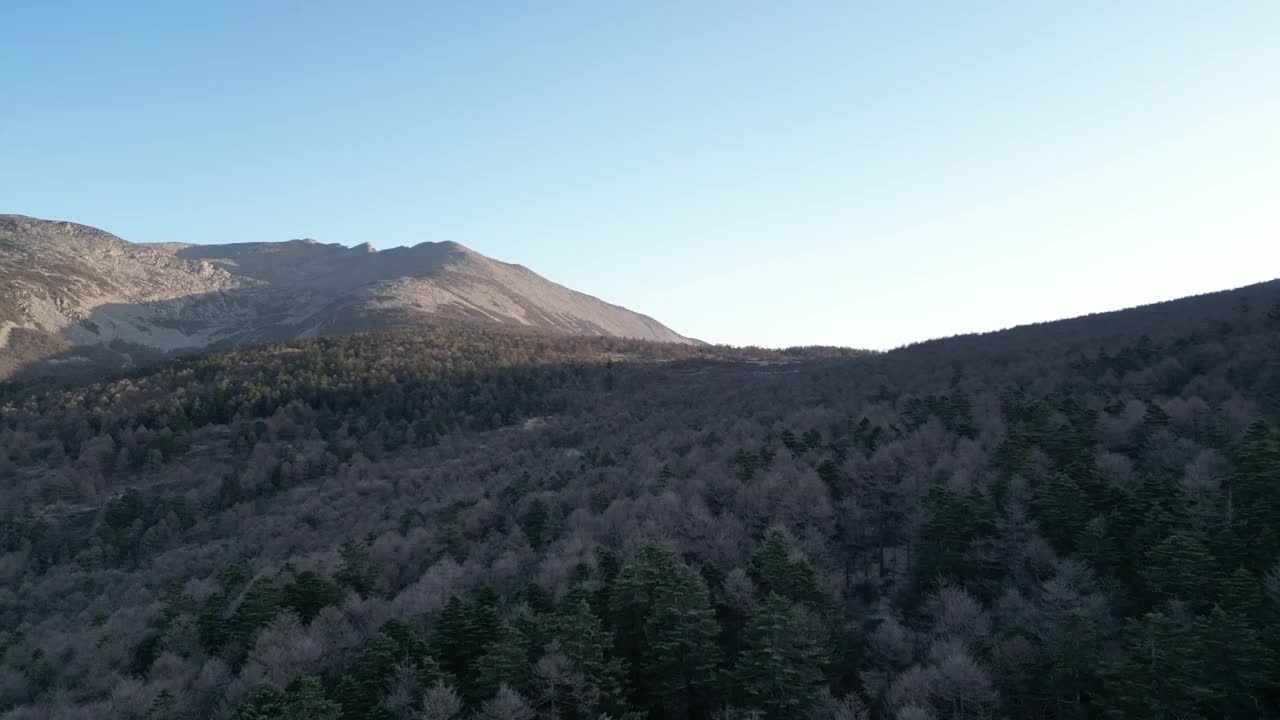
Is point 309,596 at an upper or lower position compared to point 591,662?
lower

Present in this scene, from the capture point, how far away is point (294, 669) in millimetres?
44062

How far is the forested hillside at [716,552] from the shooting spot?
3688 centimetres

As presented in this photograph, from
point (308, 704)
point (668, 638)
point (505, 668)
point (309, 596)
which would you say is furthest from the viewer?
point (309, 596)

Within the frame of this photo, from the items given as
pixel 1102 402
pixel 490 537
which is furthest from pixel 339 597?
pixel 1102 402

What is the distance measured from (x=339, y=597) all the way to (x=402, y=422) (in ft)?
222

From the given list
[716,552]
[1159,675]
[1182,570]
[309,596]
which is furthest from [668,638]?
[309,596]

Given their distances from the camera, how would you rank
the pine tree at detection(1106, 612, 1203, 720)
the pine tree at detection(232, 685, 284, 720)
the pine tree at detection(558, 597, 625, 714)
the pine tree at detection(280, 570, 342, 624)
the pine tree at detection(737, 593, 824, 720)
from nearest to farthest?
1. the pine tree at detection(1106, 612, 1203, 720)
2. the pine tree at detection(232, 685, 284, 720)
3. the pine tree at detection(737, 593, 824, 720)
4. the pine tree at detection(558, 597, 625, 714)
5. the pine tree at detection(280, 570, 342, 624)

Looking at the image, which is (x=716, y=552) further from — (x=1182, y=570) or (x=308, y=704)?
(x=308, y=704)

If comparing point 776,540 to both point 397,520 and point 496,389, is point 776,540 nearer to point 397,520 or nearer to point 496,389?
point 397,520

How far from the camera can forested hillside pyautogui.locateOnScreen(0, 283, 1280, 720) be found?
36875 millimetres

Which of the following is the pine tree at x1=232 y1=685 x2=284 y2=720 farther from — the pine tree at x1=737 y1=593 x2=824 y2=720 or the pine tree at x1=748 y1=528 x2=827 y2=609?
the pine tree at x1=748 y1=528 x2=827 y2=609

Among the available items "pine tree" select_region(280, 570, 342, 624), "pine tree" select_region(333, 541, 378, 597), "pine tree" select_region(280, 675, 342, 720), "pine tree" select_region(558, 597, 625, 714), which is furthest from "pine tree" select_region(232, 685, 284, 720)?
"pine tree" select_region(333, 541, 378, 597)

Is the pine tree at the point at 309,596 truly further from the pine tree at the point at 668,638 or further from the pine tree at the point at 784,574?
the pine tree at the point at 784,574

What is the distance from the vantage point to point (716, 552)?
56.6 metres
